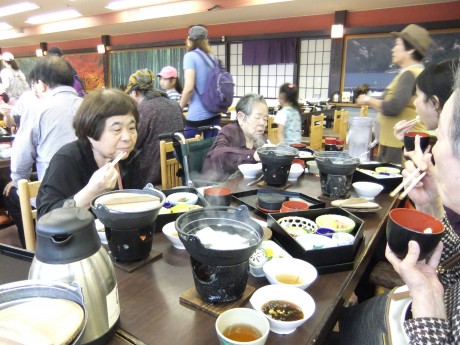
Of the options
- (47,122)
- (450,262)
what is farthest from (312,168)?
(47,122)

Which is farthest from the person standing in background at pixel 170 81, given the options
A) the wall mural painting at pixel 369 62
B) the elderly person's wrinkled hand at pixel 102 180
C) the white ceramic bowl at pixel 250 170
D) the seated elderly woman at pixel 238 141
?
the wall mural painting at pixel 369 62

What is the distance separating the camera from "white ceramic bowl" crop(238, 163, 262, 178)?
6.94 feet

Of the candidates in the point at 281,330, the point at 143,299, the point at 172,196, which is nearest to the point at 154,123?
the point at 172,196

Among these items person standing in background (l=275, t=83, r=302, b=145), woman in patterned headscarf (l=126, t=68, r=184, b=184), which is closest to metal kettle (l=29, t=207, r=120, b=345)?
woman in patterned headscarf (l=126, t=68, r=184, b=184)

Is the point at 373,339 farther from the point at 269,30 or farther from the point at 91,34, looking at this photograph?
the point at 91,34

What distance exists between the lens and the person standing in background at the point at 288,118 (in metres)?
3.78

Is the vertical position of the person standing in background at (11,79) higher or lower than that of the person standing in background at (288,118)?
higher

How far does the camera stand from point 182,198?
1.60 meters

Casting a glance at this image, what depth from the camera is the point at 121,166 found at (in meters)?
2.07

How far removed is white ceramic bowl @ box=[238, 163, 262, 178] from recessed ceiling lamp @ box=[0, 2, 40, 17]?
8.94m

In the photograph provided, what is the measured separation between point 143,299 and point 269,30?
28.4 feet

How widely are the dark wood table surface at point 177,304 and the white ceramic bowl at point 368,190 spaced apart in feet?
1.75

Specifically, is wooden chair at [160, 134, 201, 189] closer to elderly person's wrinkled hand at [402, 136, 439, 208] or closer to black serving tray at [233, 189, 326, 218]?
black serving tray at [233, 189, 326, 218]

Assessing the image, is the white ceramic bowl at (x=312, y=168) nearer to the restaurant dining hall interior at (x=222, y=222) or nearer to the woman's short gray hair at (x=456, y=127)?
the restaurant dining hall interior at (x=222, y=222)
